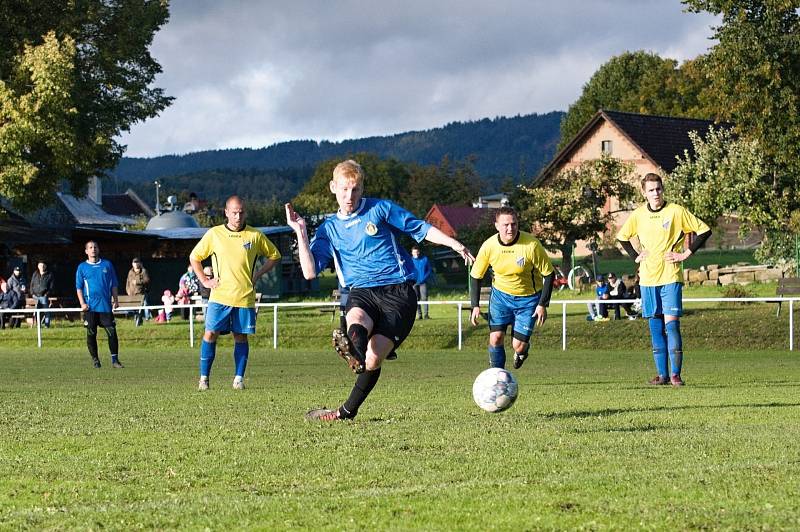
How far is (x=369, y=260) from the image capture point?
10.2m

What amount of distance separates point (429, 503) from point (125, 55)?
4025 centimetres

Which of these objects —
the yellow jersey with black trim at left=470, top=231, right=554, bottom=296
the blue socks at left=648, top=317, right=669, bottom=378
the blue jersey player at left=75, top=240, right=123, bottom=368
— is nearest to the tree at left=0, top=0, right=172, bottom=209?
the blue jersey player at left=75, top=240, right=123, bottom=368

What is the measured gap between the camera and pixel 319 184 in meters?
123

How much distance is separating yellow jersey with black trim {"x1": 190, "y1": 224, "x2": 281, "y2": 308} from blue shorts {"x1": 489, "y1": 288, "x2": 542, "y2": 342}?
2669 millimetres

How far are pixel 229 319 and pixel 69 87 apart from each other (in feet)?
84.6

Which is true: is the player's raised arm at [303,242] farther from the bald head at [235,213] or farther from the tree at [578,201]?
the tree at [578,201]

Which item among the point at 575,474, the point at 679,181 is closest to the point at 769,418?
the point at 575,474

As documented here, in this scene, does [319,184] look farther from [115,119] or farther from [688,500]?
[688,500]

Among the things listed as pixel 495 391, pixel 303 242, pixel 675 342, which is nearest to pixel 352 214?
pixel 303 242

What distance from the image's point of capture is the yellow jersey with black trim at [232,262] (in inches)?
595

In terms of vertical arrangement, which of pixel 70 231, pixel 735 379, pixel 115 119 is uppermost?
pixel 115 119

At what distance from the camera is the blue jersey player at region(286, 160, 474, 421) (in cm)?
1001

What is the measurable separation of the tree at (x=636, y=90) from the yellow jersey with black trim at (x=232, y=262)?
7731 centimetres

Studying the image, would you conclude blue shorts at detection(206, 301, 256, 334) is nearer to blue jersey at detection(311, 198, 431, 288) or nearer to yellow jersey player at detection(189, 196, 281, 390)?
yellow jersey player at detection(189, 196, 281, 390)
